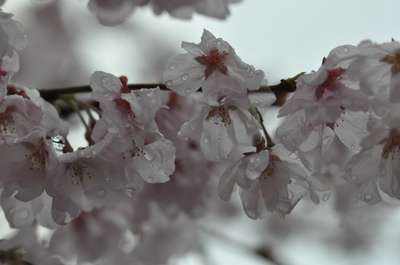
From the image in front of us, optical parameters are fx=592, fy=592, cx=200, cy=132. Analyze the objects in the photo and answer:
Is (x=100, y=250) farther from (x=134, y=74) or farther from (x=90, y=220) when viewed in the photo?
(x=134, y=74)

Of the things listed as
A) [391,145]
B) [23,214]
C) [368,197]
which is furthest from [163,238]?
[391,145]

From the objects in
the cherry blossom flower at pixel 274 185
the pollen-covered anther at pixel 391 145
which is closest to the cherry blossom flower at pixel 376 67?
the pollen-covered anther at pixel 391 145

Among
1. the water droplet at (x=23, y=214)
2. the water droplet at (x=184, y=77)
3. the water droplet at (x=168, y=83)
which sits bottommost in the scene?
the water droplet at (x=23, y=214)

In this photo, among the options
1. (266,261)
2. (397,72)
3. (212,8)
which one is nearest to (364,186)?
(397,72)

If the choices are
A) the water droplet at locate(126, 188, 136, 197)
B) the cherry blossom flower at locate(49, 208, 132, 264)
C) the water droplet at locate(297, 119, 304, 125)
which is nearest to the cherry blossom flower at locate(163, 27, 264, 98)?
the water droplet at locate(297, 119, 304, 125)

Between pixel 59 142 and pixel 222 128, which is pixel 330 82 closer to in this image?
pixel 222 128

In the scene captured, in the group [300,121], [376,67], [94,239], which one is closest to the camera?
[376,67]

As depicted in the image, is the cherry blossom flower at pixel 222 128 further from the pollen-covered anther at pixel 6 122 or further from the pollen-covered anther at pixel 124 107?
the pollen-covered anther at pixel 6 122
